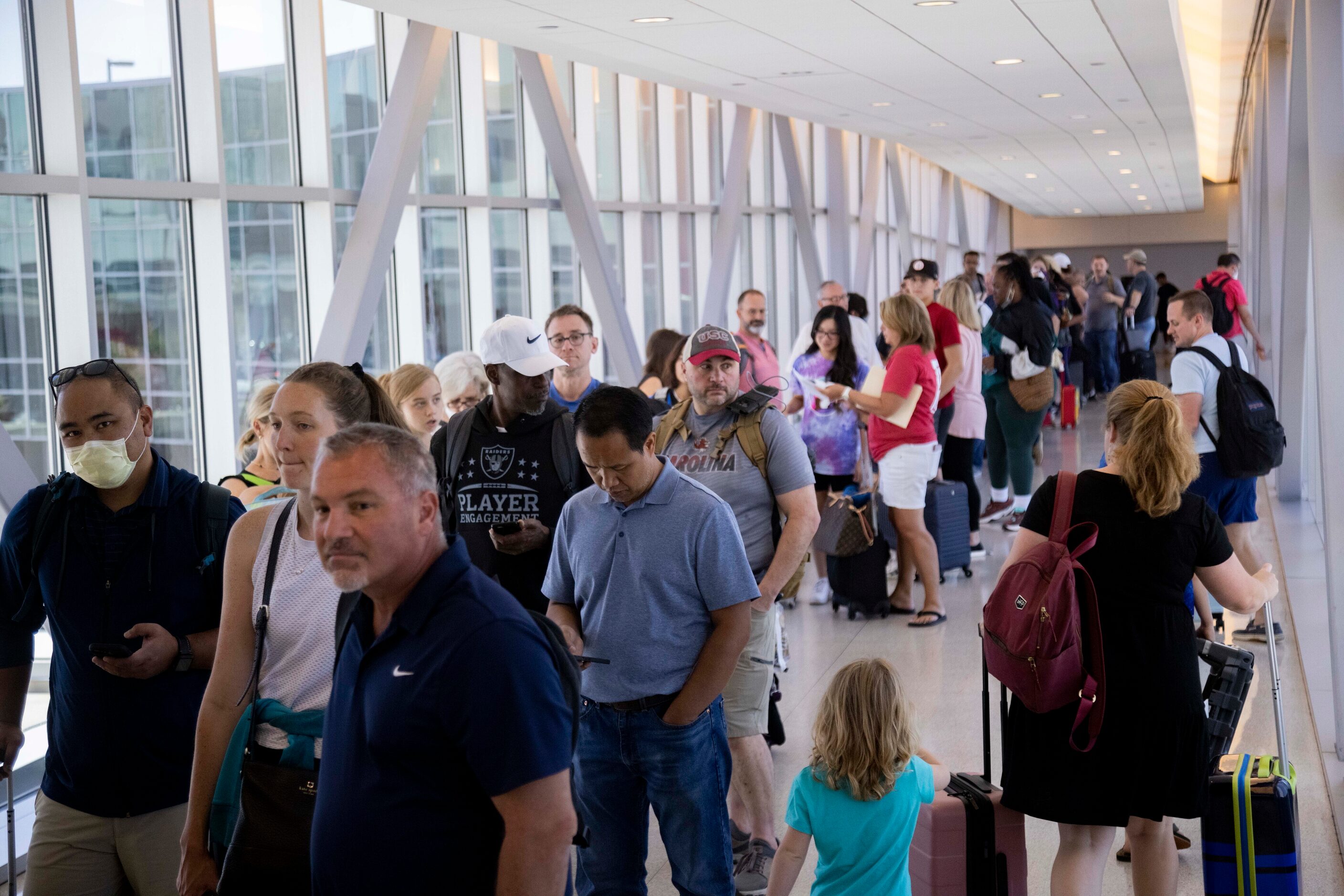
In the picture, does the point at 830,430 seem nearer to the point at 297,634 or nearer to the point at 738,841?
the point at 738,841

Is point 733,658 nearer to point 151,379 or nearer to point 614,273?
point 151,379

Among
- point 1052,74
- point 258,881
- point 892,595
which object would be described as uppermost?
point 1052,74

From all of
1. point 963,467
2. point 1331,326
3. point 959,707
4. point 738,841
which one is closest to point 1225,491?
point 1331,326

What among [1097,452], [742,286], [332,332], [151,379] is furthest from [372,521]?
[742,286]

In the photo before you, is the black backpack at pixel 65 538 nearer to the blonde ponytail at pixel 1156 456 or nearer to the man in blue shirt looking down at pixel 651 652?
the man in blue shirt looking down at pixel 651 652

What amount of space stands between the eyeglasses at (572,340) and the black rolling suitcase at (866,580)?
2.79 metres

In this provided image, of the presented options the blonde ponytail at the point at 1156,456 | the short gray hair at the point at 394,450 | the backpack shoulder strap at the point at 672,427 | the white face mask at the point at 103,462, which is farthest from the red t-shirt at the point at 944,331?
the short gray hair at the point at 394,450

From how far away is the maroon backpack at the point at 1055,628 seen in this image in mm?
3221

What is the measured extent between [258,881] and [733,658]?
4.28 feet

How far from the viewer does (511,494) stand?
3.86 meters

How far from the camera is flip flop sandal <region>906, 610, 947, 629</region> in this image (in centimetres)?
741

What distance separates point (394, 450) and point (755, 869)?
98.2 inches

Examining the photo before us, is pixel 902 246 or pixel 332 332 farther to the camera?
pixel 902 246

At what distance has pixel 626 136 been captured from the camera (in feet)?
44.4
